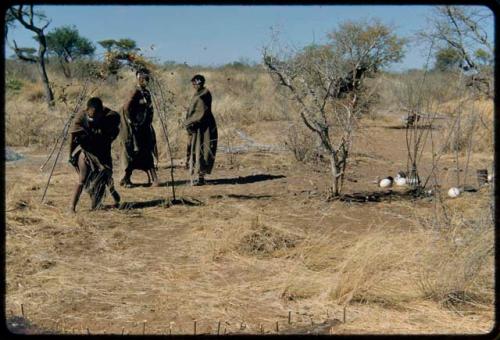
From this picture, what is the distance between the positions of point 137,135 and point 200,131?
3.63 ft

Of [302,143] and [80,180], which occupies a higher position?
[302,143]

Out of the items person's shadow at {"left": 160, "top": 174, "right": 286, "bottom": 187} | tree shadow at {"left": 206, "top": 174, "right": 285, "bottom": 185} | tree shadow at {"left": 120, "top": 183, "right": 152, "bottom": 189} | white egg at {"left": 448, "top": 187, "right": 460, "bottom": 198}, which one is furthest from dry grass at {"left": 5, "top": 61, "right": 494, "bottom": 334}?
tree shadow at {"left": 206, "top": 174, "right": 285, "bottom": 185}

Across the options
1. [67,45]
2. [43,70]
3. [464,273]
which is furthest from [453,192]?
[67,45]

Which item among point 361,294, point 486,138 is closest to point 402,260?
point 361,294

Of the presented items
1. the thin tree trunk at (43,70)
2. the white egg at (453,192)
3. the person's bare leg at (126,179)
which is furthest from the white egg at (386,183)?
the thin tree trunk at (43,70)

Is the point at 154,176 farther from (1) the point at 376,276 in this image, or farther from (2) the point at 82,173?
(1) the point at 376,276

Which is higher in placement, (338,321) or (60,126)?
(60,126)

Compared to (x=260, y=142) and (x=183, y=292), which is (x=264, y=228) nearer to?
(x=183, y=292)

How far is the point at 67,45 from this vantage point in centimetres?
3553

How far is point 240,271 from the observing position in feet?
20.3

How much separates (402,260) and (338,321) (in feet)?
3.54

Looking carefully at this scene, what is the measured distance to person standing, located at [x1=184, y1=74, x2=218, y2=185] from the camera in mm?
10789

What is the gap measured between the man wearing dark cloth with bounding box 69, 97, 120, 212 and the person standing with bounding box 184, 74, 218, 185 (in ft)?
7.93

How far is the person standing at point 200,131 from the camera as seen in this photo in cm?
1079
